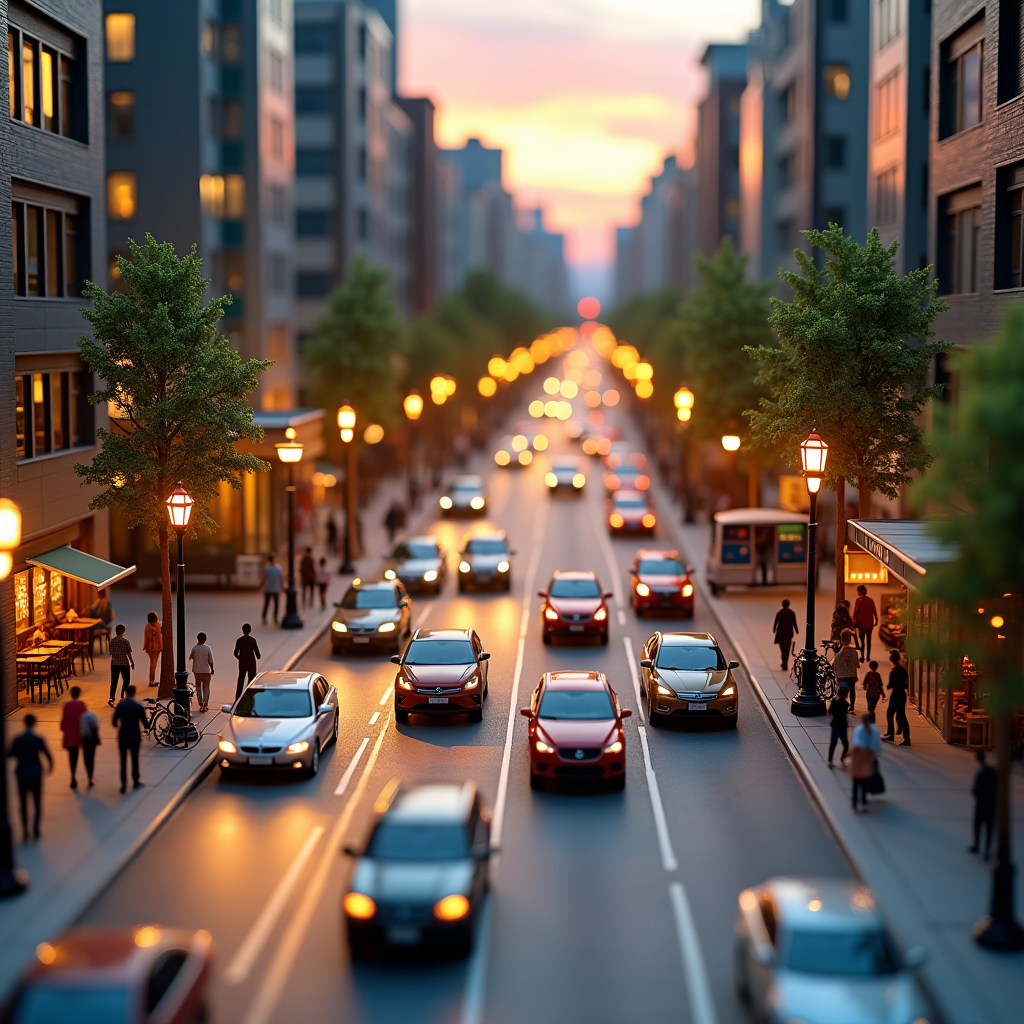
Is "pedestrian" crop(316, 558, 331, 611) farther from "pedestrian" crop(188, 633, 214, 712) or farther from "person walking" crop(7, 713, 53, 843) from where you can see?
"person walking" crop(7, 713, 53, 843)

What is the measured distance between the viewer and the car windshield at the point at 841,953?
1264 cm

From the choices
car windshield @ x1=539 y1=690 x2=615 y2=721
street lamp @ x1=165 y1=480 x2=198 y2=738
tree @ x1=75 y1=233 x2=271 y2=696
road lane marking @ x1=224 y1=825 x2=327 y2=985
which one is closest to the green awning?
tree @ x1=75 y1=233 x2=271 y2=696

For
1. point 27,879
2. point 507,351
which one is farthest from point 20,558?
point 507,351

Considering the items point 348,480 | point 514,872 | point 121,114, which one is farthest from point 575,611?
point 121,114

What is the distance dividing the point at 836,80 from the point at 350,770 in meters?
56.2

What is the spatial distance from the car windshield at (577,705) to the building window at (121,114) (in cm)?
4230

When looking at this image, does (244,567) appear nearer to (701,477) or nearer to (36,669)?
(36,669)

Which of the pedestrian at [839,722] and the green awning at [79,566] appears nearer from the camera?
the pedestrian at [839,722]

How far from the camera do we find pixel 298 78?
8794 centimetres

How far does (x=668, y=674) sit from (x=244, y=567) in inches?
779

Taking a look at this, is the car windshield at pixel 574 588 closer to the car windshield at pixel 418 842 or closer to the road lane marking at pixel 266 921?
the road lane marking at pixel 266 921

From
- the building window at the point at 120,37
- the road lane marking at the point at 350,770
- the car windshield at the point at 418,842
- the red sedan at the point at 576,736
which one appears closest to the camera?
the car windshield at the point at 418,842

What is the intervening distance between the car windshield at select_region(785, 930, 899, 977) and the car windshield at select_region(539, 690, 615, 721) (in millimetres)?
9570

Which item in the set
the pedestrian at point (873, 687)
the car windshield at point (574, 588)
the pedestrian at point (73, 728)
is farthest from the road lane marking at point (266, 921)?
the car windshield at point (574, 588)
